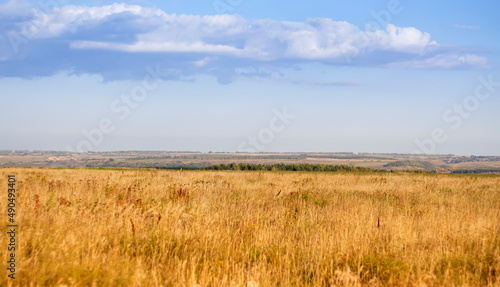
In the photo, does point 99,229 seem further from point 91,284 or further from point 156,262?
point 91,284

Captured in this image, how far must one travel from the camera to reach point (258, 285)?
5.22m

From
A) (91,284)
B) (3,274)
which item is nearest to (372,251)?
(91,284)

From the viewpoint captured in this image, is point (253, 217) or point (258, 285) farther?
point (253, 217)

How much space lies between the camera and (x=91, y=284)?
450 cm

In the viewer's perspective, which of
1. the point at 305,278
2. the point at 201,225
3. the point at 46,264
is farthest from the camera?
the point at 201,225

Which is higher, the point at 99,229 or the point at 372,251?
the point at 99,229

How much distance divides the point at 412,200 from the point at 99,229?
12.7 meters

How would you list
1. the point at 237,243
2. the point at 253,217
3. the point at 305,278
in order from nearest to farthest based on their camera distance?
the point at 305,278 → the point at 237,243 → the point at 253,217

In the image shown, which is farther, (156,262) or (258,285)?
(156,262)

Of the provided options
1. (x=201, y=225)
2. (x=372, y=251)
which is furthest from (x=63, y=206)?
(x=372, y=251)

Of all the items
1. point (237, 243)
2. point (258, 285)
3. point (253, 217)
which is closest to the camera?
point (258, 285)

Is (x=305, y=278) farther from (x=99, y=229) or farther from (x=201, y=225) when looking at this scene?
(x=99, y=229)

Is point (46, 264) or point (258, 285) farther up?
point (46, 264)

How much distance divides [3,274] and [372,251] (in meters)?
5.57
